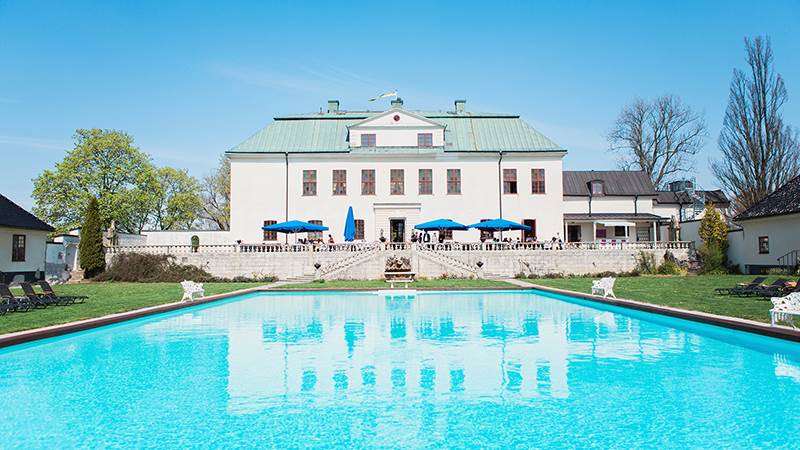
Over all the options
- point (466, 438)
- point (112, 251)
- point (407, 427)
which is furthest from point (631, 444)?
point (112, 251)

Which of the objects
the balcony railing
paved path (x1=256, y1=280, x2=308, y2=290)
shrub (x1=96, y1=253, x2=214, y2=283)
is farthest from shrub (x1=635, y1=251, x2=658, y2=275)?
shrub (x1=96, y1=253, x2=214, y2=283)

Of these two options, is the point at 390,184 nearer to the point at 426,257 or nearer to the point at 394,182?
the point at 394,182

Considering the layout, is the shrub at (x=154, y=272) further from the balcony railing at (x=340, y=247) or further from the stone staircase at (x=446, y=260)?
the stone staircase at (x=446, y=260)

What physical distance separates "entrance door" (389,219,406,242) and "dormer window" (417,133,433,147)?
206 inches

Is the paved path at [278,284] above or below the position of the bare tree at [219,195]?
below

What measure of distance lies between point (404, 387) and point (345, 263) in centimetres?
2166

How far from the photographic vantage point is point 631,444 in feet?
16.5

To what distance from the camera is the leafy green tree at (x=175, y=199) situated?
1860 inches

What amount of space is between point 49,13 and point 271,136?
724 inches

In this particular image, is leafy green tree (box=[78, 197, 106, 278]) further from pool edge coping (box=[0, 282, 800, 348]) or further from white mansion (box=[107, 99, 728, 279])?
pool edge coping (box=[0, 282, 800, 348])

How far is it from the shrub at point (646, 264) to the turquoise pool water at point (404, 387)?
18878mm

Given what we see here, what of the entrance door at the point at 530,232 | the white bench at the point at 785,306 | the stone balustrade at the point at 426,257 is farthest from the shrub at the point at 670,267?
the white bench at the point at 785,306

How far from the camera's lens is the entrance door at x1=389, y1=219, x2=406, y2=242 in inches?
1364

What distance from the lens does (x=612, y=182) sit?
4134 centimetres
